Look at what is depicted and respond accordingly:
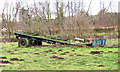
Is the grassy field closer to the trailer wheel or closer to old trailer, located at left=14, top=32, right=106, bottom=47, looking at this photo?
old trailer, located at left=14, top=32, right=106, bottom=47

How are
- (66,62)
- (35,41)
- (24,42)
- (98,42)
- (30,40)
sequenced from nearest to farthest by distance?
(66,62), (98,42), (24,42), (30,40), (35,41)

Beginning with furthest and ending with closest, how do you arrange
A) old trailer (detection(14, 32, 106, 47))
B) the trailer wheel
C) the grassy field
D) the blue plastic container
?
the trailer wheel → old trailer (detection(14, 32, 106, 47)) → the blue plastic container → the grassy field

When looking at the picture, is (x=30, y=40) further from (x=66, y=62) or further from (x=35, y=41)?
(x=66, y=62)

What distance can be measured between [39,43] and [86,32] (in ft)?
23.4

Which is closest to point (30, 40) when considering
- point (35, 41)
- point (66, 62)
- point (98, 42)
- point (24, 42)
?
point (24, 42)

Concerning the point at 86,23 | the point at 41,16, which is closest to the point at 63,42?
the point at 86,23

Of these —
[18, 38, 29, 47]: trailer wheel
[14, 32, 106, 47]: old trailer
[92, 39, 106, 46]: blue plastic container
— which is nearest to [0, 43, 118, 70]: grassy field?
[92, 39, 106, 46]: blue plastic container

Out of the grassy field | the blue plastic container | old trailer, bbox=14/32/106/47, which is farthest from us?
old trailer, bbox=14/32/106/47

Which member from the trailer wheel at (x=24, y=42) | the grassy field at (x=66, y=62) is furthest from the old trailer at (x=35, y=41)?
the grassy field at (x=66, y=62)

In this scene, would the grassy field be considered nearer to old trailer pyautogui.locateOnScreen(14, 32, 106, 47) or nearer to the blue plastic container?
the blue plastic container

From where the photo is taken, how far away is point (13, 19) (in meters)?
40.1

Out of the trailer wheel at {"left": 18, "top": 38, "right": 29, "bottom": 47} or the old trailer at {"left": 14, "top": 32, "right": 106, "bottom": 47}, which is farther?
the trailer wheel at {"left": 18, "top": 38, "right": 29, "bottom": 47}

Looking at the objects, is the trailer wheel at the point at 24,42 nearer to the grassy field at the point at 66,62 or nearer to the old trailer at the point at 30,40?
the old trailer at the point at 30,40

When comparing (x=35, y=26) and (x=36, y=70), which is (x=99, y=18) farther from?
(x=36, y=70)
